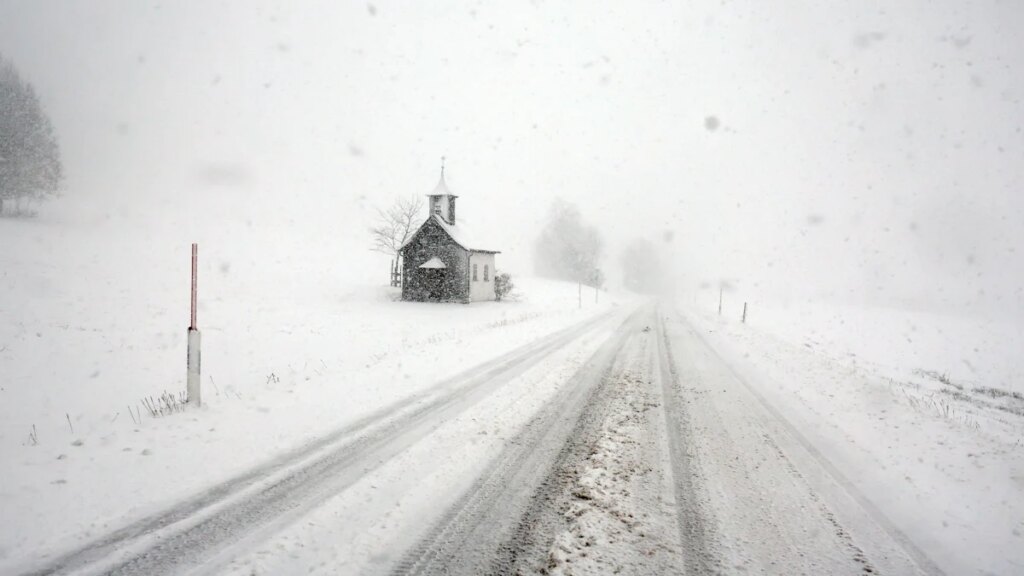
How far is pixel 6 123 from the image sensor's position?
35.2m

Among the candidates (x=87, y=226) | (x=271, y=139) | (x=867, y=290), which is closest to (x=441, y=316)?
(x=87, y=226)

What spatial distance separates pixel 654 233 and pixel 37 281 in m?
110

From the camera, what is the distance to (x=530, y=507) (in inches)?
147

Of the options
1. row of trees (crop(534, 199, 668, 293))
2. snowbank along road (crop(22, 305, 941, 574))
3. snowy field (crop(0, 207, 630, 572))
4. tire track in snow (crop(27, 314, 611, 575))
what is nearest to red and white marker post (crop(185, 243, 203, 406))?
snowy field (crop(0, 207, 630, 572))

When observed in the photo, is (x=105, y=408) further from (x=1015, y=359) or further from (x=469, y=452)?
(x=1015, y=359)

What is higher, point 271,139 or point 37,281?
point 271,139

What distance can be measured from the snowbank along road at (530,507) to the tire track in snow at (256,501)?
2cm

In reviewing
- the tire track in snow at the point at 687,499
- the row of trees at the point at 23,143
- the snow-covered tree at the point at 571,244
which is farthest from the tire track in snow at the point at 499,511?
the snow-covered tree at the point at 571,244

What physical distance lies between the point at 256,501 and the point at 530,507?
2321 mm

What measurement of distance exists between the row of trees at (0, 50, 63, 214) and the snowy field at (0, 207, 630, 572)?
414cm

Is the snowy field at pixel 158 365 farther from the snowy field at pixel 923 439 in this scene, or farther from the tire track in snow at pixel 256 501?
the snowy field at pixel 923 439

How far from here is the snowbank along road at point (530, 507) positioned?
3.00 meters

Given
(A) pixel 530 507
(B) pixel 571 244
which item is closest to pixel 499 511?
(A) pixel 530 507

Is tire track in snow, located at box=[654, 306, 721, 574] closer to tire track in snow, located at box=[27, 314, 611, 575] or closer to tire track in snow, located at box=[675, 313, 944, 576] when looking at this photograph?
tire track in snow, located at box=[675, 313, 944, 576]
